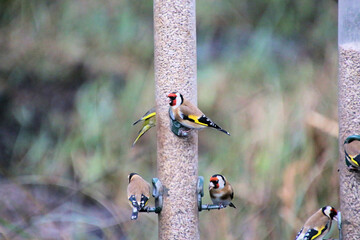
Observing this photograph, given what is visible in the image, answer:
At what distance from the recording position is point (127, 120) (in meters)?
7.12

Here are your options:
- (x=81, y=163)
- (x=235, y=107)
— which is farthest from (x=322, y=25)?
(x=81, y=163)

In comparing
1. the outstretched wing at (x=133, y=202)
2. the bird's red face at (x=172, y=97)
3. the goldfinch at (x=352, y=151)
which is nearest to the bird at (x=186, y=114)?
the bird's red face at (x=172, y=97)

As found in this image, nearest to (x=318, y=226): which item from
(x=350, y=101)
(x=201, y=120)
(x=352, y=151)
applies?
(x=352, y=151)

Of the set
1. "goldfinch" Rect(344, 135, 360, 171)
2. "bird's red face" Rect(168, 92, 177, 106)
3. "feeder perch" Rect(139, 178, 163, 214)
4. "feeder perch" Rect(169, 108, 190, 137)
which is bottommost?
"feeder perch" Rect(139, 178, 163, 214)

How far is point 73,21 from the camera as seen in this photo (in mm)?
7234

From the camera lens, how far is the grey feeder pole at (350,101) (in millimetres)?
5340

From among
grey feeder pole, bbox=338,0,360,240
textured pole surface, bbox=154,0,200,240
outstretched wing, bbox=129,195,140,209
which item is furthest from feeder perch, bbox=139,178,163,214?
grey feeder pole, bbox=338,0,360,240

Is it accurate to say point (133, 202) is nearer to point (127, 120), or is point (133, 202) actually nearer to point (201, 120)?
point (201, 120)

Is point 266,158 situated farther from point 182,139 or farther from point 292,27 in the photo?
point 182,139

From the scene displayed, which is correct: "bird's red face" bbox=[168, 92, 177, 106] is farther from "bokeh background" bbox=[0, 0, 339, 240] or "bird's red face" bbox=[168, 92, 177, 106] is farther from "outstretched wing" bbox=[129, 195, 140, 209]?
"bokeh background" bbox=[0, 0, 339, 240]

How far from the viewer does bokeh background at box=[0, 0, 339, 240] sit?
7004 mm

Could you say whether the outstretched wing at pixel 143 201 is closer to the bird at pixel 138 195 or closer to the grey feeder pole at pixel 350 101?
the bird at pixel 138 195

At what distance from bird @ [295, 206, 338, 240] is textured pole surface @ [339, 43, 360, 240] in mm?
88

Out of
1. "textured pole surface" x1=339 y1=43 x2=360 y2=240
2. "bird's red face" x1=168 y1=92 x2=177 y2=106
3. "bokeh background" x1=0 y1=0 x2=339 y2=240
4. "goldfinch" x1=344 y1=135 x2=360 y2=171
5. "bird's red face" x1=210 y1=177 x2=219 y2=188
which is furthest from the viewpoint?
"bokeh background" x1=0 y1=0 x2=339 y2=240
